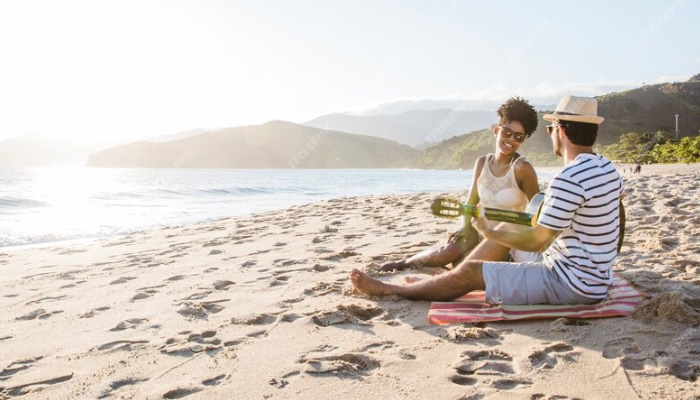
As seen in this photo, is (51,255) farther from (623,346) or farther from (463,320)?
(623,346)

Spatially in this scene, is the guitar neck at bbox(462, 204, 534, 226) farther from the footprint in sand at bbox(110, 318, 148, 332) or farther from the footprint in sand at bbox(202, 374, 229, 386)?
the footprint in sand at bbox(110, 318, 148, 332)

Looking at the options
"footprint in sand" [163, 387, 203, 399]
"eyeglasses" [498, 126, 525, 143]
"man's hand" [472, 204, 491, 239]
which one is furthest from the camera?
"eyeglasses" [498, 126, 525, 143]

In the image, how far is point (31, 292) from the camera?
485 cm

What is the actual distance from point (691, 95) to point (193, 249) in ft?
438

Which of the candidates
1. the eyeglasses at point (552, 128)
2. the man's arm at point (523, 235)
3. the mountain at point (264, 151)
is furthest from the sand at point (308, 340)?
the mountain at point (264, 151)

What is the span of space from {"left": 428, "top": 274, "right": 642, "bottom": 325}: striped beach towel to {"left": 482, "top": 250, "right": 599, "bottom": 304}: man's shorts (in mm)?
47

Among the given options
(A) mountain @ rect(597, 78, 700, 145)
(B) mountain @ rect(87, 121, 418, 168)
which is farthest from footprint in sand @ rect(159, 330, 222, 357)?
(B) mountain @ rect(87, 121, 418, 168)

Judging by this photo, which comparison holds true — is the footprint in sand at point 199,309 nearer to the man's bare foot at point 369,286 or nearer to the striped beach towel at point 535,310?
the man's bare foot at point 369,286

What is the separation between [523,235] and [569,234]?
1.20ft

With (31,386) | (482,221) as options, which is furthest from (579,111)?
(31,386)

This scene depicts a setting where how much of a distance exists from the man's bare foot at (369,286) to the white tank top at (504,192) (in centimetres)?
124

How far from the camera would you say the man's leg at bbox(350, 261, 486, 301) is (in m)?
3.62

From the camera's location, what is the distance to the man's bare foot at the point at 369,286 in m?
4.02

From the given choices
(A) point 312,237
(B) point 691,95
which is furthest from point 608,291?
(B) point 691,95
